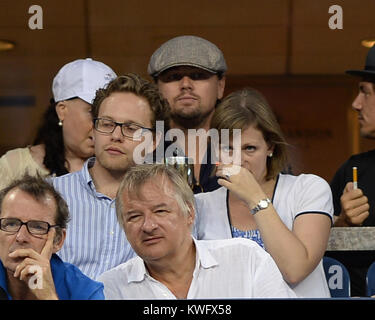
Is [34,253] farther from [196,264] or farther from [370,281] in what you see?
[370,281]

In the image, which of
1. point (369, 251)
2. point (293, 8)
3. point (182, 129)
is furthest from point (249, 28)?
point (369, 251)

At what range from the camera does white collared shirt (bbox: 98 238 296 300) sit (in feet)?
9.36

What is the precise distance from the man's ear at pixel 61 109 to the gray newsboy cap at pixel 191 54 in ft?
1.14

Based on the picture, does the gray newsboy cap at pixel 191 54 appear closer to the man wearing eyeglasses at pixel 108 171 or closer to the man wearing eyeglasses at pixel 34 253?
the man wearing eyeglasses at pixel 108 171

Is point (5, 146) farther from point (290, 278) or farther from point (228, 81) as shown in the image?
point (290, 278)

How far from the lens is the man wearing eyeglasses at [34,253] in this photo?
9.29 feet

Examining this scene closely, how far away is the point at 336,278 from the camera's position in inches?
125

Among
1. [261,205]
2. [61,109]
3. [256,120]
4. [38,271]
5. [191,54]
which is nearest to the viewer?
[38,271]

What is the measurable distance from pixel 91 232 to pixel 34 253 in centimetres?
22

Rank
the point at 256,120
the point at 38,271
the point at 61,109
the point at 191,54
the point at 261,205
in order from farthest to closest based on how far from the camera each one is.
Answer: the point at 61,109 → the point at 191,54 → the point at 256,120 → the point at 261,205 → the point at 38,271

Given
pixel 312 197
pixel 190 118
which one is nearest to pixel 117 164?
pixel 190 118

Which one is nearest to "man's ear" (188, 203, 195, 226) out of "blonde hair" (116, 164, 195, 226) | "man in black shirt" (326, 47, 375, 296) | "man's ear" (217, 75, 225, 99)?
"blonde hair" (116, 164, 195, 226)

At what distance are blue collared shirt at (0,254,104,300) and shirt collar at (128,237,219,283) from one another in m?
0.09

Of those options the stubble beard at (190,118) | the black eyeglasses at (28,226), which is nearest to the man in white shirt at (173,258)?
the black eyeglasses at (28,226)
